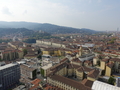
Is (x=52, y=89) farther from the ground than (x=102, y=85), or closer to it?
closer to it

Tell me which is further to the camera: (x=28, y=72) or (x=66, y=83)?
(x=28, y=72)

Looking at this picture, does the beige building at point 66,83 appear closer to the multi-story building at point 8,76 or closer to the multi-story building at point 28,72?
the multi-story building at point 28,72

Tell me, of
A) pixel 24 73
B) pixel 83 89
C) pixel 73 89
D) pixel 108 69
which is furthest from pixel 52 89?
pixel 108 69

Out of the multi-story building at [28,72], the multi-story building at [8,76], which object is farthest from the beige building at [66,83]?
the multi-story building at [8,76]

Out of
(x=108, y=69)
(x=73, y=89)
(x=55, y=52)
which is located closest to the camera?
(x=73, y=89)

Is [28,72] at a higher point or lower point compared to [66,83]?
lower

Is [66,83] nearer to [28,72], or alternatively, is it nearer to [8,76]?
[28,72]

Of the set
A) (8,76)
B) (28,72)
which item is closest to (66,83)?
(28,72)

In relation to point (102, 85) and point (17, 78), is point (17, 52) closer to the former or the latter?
point (17, 78)

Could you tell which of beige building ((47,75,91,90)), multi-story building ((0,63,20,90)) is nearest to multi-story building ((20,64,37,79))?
multi-story building ((0,63,20,90))

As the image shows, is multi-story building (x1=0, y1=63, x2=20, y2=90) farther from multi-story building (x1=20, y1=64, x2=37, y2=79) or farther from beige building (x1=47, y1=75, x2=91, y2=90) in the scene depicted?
beige building (x1=47, y1=75, x2=91, y2=90)
